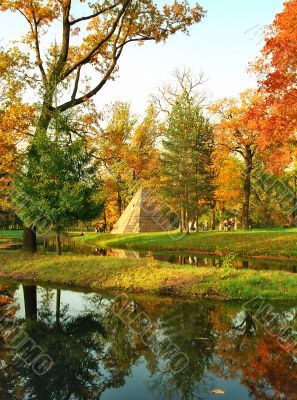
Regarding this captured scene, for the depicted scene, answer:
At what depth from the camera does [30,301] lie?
11.3m

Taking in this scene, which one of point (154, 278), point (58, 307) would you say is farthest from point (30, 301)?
point (154, 278)

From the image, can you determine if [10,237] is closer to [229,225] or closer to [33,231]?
[33,231]

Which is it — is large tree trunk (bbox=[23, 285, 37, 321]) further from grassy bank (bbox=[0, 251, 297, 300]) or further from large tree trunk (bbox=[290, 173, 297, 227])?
large tree trunk (bbox=[290, 173, 297, 227])

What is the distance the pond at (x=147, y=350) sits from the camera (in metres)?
5.68

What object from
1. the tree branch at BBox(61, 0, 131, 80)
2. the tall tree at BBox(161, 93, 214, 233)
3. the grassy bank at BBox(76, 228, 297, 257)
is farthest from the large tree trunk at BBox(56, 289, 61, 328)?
the tall tree at BBox(161, 93, 214, 233)

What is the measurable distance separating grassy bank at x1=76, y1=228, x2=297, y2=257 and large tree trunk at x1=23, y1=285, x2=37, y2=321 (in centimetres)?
1634

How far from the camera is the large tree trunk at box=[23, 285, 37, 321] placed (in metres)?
9.95

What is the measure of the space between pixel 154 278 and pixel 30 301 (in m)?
3.97

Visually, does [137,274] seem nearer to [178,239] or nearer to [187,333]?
[187,333]

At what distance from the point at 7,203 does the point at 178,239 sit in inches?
592

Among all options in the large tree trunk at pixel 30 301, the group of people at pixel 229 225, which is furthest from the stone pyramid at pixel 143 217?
the large tree trunk at pixel 30 301

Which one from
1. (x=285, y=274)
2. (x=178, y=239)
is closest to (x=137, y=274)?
(x=285, y=274)

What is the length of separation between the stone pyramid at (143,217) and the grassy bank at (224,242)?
3860 millimetres

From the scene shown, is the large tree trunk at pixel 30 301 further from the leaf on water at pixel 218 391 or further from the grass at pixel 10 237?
the grass at pixel 10 237
